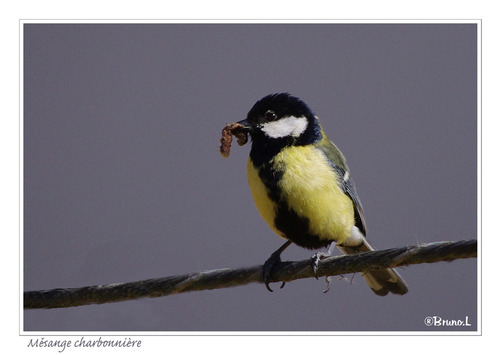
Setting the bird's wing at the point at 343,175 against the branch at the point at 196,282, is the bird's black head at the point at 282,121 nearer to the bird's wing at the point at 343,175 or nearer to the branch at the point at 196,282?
→ the bird's wing at the point at 343,175

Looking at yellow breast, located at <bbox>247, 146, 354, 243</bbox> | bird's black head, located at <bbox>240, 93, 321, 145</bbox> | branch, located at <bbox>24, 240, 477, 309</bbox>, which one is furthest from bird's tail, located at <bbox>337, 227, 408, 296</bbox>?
branch, located at <bbox>24, 240, 477, 309</bbox>

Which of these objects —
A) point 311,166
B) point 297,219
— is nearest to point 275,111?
point 311,166

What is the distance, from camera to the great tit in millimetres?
3016

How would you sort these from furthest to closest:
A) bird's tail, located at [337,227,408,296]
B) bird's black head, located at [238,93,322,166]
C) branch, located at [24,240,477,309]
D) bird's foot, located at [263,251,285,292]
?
1. bird's tail, located at [337,227,408,296]
2. bird's black head, located at [238,93,322,166]
3. bird's foot, located at [263,251,285,292]
4. branch, located at [24,240,477,309]

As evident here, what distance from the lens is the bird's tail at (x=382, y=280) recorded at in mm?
3363

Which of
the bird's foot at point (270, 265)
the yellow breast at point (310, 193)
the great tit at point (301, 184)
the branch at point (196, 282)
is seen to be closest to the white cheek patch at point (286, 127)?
the great tit at point (301, 184)

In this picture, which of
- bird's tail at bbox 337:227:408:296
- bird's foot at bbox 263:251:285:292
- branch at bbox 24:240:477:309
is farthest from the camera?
bird's tail at bbox 337:227:408:296

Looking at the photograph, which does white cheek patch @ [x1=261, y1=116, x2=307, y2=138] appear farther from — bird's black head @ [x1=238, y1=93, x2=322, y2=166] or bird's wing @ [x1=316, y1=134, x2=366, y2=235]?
bird's wing @ [x1=316, y1=134, x2=366, y2=235]

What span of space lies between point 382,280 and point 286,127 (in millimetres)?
970

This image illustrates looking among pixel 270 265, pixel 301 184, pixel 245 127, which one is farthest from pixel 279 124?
pixel 270 265
